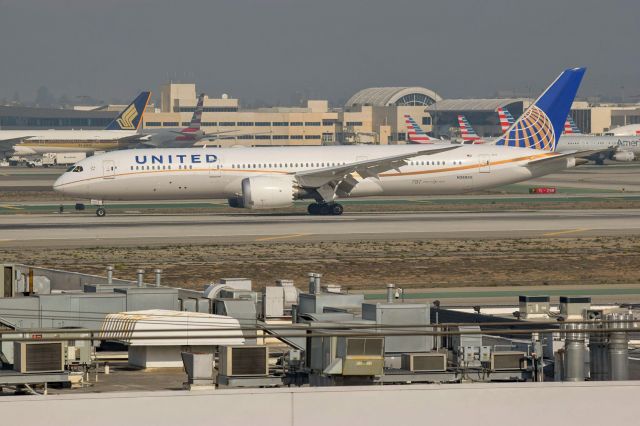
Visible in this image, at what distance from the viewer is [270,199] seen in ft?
257

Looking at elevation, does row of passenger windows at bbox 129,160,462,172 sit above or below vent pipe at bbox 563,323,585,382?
above

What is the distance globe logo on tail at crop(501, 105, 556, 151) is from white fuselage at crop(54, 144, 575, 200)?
4.26m

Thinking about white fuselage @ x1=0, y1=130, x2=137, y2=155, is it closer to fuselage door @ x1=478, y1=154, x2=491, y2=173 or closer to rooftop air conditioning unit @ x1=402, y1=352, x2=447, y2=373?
fuselage door @ x1=478, y1=154, x2=491, y2=173

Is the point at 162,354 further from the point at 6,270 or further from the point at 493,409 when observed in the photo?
the point at 6,270

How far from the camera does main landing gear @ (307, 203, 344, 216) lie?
8188 centimetres

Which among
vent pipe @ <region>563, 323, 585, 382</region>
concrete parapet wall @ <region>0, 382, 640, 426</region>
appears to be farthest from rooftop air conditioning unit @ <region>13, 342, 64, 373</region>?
vent pipe @ <region>563, 323, 585, 382</region>

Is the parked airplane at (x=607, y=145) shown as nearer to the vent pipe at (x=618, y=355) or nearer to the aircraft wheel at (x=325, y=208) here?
the aircraft wheel at (x=325, y=208)

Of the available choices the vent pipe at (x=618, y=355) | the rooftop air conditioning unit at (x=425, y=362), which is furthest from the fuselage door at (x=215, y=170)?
the vent pipe at (x=618, y=355)

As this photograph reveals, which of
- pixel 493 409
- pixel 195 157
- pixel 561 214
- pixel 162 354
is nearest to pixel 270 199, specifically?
pixel 195 157

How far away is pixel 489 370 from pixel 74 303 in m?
11.2

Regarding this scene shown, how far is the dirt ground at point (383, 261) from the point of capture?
5259cm

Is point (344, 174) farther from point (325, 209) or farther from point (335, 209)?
point (325, 209)

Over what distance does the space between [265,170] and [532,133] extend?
2088 centimetres

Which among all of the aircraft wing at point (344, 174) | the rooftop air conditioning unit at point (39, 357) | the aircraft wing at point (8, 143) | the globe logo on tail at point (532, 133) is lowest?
the rooftop air conditioning unit at point (39, 357)
